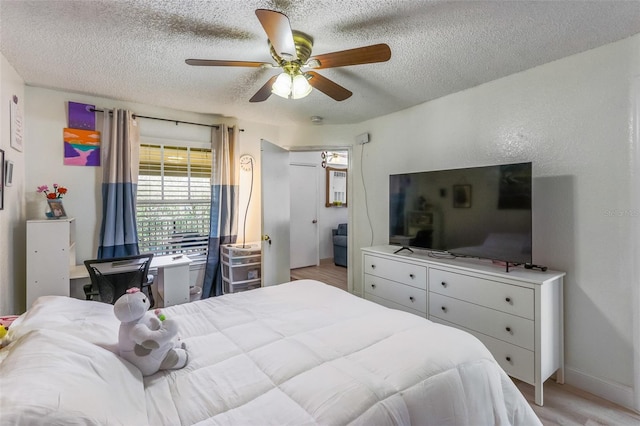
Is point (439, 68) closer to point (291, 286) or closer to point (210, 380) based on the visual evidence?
point (291, 286)

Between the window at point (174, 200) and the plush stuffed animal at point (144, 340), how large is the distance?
8.22 ft

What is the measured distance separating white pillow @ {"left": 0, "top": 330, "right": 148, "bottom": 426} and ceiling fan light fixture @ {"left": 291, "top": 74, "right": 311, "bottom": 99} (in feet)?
5.69

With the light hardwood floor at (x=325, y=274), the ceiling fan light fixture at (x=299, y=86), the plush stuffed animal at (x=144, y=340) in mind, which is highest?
the ceiling fan light fixture at (x=299, y=86)

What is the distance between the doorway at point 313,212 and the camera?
5688 millimetres

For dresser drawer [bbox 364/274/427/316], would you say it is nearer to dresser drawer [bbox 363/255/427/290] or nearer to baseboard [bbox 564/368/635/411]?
dresser drawer [bbox 363/255/427/290]

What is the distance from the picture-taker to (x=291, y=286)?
2.26 m

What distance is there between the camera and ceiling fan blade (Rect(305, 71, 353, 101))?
206 centimetres

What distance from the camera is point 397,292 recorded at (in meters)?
2.89

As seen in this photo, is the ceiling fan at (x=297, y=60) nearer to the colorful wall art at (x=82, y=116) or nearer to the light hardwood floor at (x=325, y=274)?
the colorful wall art at (x=82, y=116)

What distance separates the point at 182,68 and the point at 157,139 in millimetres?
1346

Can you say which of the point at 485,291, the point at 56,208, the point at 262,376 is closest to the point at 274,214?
the point at 56,208

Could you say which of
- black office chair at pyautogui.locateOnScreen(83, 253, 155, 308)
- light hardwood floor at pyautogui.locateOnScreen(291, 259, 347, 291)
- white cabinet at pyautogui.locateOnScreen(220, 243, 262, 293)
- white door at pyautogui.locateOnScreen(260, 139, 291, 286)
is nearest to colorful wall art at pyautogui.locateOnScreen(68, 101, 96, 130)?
black office chair at pyautogui.locateOnScreen(83, 253, 155, 308)

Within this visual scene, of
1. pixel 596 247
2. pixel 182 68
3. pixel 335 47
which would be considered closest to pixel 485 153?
pixel 596 247

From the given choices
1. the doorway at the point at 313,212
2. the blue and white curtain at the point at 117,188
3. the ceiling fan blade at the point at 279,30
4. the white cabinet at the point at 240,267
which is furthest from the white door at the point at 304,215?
the ceiling fan blade at the point at 279,30
